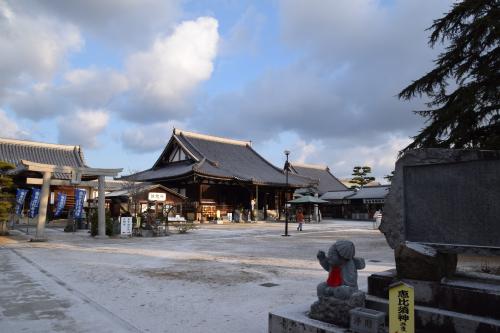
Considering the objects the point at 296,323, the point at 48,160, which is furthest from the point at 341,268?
the point at 48,160

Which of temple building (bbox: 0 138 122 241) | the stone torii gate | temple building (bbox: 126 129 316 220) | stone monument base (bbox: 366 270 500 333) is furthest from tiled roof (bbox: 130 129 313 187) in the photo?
stone monument base (bbox: 366 270 500 333)

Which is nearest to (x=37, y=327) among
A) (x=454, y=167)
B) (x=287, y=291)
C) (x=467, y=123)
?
(x=287, y=291)

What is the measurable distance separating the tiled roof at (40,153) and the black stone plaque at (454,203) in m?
33.0

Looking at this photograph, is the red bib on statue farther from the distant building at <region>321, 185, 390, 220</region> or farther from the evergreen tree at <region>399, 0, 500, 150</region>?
the distant building at <region>321, 185, 390, 220</region>

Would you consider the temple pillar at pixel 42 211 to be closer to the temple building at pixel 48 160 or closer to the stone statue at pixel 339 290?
the temple building at pixel 48 160

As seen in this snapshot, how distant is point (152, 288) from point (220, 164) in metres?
29.7

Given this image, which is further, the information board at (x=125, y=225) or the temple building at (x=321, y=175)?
the temple building at (x=321, y=175)

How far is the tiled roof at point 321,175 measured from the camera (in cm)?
5511

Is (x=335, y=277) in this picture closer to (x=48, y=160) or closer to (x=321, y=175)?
(x=48, y=160)

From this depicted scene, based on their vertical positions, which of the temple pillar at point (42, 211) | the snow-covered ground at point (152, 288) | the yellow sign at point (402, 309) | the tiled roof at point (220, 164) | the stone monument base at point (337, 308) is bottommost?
the snow-covered ground at point (152, 288)

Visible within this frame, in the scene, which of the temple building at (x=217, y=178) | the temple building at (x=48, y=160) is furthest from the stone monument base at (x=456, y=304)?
the temple building at (x=217, y=178)

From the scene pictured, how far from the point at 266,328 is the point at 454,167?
291 cm

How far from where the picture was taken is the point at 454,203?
4.37 m

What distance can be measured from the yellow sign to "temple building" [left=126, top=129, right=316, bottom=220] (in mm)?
27070
